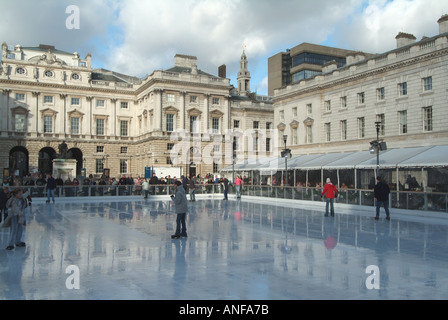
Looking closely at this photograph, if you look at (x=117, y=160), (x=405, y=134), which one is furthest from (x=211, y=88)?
(x=405, y=134)

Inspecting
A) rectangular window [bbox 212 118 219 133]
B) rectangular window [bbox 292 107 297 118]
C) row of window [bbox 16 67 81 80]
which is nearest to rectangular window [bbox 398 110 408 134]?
rectangular window [bbox 292 107 297 118]

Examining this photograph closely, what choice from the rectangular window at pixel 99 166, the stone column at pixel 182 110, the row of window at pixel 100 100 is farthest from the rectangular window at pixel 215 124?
the rectangular window at pixel 99 166

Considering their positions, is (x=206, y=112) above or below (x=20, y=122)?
above

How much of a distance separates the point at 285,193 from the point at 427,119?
44.1 feet

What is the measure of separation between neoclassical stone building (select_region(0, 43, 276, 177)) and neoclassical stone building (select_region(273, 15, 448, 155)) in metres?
14.1

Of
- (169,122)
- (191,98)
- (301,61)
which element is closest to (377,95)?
(191,98)

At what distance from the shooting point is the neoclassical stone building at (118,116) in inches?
2164

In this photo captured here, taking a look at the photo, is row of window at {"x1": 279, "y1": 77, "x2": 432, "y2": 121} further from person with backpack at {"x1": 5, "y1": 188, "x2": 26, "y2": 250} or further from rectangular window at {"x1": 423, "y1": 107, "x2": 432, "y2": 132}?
person with backpack at {"x1": 5, "y1": 188, "x2": 26, "y2": 250}

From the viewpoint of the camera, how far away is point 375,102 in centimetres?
3603

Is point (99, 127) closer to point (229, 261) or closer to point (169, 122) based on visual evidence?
point (169, 122)

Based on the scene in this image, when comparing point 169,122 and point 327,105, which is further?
point 169,122

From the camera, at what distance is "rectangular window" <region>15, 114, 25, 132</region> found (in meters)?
55.8

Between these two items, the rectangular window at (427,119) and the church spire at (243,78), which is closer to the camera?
the rectangular window at (427,119)

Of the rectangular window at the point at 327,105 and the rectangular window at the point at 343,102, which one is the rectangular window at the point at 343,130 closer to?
the rectangular window at the point at 343,102
